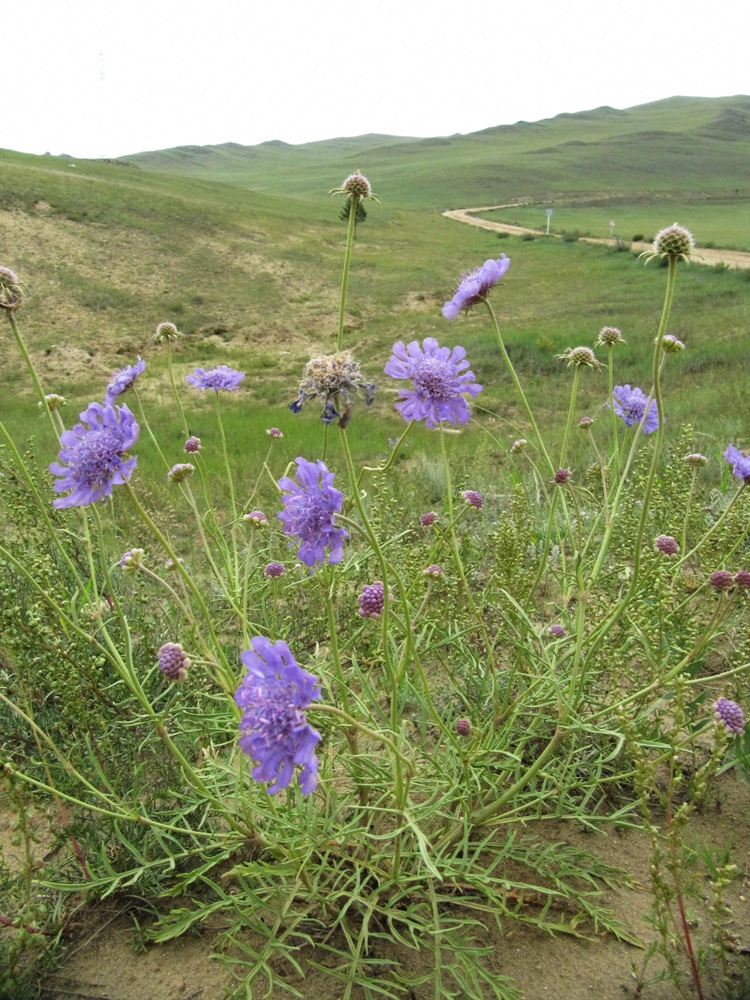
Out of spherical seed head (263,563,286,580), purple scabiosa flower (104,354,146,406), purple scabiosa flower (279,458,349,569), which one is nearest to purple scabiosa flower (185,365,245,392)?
purple scabiosa flower (104,354,146,406)

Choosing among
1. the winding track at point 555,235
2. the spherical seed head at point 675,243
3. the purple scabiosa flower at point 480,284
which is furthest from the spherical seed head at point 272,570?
the winding track at point 555,235

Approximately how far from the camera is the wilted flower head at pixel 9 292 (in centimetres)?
164

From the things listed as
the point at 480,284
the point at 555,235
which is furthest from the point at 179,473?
the point at 555,235

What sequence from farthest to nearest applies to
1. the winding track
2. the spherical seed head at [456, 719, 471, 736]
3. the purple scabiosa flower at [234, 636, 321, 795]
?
1. the winding track
2. the spherical seed head at [456, 719, 471, 736]
3. the purple scabiosa flower at [234, 636, 321, 795]

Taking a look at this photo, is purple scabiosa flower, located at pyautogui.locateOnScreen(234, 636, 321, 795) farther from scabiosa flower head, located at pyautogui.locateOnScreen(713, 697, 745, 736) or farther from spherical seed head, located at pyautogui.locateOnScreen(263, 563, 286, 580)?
spherical seed head, located at pyautogui.locateOnScreen(263, 563, 286, 580)

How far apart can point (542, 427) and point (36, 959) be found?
26.1ft

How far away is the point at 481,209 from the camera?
46.8 metres

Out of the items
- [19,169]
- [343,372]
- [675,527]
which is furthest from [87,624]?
[19,169]

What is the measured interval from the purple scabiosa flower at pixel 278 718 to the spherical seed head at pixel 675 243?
114 centimetres

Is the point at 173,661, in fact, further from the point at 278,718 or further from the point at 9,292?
the point at 9,292

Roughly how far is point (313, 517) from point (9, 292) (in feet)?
3.27

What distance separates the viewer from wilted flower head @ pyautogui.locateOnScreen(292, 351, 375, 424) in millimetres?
1336

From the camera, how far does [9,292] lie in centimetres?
168

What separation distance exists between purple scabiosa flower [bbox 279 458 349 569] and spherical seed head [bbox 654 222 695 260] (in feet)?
2.85
